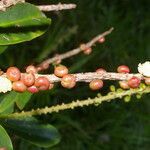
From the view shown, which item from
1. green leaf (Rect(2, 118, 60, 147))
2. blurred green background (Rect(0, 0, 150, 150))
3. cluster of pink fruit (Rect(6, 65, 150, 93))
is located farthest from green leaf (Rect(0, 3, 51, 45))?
blurred green background (Rect(0, 0, 150, 150))

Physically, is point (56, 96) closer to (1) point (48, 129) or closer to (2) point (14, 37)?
(1) point (48, 129)

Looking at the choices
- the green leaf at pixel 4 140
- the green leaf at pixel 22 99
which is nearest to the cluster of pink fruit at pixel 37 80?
the green leaf at pixel 4 140

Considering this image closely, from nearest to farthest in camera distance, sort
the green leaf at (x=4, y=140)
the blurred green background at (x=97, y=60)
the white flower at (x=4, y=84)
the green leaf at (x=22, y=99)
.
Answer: the white flower at (x=4, y=84), the green leaf at (x=4, y=140), the green leaf at (x=22, y=99), the blurred green background at (x=97, y=60)

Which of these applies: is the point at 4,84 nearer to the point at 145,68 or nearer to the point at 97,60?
the point at 145,68

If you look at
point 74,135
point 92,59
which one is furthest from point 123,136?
point 92,59

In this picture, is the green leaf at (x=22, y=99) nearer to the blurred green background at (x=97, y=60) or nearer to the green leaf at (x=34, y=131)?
the green leaf at (x=34, y=131)
